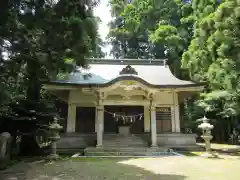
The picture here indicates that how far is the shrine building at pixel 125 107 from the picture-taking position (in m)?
10.5

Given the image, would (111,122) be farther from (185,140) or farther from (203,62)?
(203,62)

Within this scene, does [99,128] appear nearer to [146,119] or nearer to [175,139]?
[146,119]

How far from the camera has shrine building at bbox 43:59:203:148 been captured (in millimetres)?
10508

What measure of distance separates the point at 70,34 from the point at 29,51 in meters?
1.02

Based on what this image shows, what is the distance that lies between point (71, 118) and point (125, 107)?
3097 mm

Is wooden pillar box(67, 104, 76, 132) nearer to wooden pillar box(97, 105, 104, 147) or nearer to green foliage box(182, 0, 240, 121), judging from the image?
wooden pillar box(97, 105, 104, 147)

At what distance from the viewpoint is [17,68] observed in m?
4.89

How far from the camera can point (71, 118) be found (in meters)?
12.0

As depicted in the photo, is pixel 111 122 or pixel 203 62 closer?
pixel 203 62

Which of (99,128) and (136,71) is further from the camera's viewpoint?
(136,71)

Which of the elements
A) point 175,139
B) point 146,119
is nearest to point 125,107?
point 146,119

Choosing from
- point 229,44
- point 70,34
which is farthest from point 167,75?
point 70,34

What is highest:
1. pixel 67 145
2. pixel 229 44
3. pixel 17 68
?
pixel 229 44

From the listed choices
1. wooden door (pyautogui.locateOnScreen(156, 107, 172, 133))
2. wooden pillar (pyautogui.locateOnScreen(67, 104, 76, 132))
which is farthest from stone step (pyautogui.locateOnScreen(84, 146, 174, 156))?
wooden pillar (pyautogui.locateOnScreen(67, 104, 76, 132))
